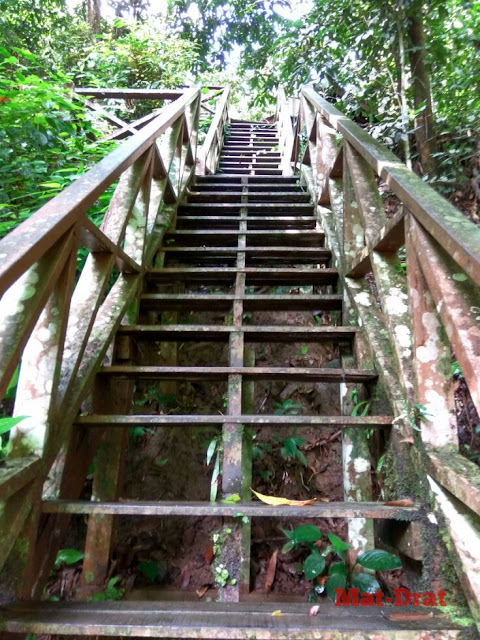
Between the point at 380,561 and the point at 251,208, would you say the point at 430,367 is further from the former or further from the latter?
the point at 251,208

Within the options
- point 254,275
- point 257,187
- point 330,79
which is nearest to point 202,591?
point 254,275

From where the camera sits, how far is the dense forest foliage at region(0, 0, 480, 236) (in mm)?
3188

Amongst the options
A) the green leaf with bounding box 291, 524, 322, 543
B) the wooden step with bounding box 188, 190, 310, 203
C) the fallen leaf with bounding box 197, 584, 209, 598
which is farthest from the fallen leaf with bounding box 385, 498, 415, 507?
the wooden step with bounding box 188, 190, 310, 203

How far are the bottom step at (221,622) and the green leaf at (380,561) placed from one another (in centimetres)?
28

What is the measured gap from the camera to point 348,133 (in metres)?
2.38

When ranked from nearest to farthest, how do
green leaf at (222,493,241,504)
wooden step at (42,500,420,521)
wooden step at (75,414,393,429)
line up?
wooden step at (42,500,420,521), green leaf at (222,493,241,504), wooden step at (75,414,393,429)

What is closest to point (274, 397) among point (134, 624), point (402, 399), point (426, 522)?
point (402, 399)

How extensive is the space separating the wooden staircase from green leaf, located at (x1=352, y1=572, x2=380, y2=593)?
14 centimetres

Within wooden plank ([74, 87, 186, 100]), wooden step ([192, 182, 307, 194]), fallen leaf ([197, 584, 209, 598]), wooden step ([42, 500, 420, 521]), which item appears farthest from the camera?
wooden plank ([74, 87, 186, 100])

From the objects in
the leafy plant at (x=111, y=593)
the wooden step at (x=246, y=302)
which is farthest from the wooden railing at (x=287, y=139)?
the leafy plant at (x=111, y=593)

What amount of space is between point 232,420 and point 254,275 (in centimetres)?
129

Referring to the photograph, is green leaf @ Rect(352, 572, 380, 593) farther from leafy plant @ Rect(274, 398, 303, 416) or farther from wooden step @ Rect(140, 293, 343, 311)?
wooden step @ Rect(140, 293, 343, 311)

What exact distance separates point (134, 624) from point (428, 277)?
1270mm

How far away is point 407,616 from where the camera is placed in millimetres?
1067
